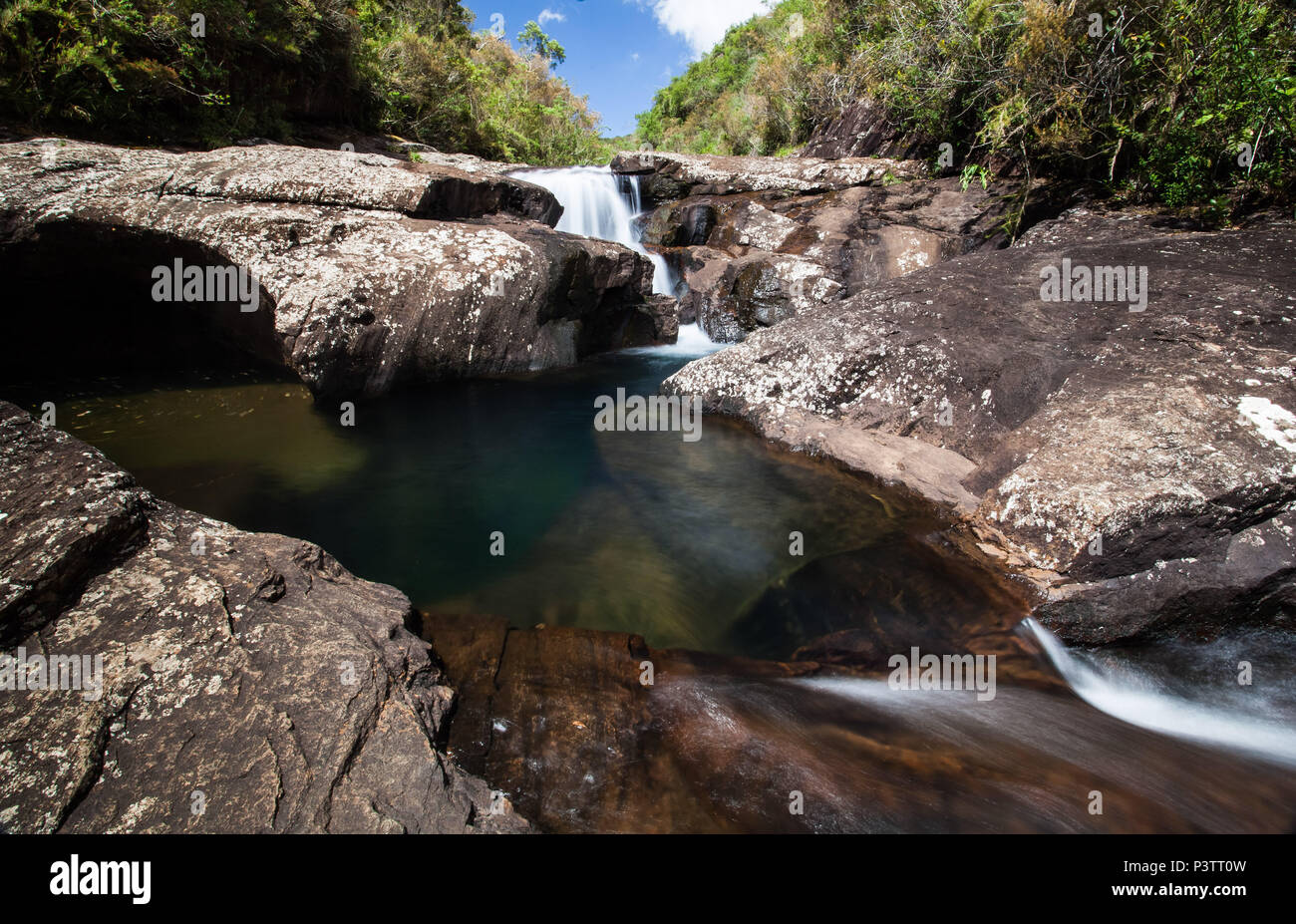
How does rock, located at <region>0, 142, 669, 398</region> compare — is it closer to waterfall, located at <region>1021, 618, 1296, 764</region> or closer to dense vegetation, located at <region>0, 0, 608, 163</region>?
dense vegetation, located at <region>0, 0, 608, 163</region>

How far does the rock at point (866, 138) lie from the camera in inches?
501

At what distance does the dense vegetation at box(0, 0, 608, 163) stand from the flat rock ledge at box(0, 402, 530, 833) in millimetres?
9082

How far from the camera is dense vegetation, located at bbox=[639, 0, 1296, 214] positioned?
645 centimetres

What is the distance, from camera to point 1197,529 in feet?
11.7

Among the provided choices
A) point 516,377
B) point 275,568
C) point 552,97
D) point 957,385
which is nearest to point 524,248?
point 516,377

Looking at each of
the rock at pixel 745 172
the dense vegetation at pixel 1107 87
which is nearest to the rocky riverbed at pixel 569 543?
the dense vegetation at pixel 1107 87

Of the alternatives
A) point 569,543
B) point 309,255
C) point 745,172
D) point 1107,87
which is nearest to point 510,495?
point 569,543

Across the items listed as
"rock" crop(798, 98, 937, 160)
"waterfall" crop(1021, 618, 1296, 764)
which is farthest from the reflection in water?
"rock" crop(798, 98, 937, 160)

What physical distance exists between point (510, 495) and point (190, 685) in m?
3.21

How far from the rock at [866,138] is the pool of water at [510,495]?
9.96 m

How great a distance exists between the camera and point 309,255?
6.57 m

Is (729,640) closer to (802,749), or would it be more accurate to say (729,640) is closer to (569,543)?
(802,749)
